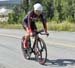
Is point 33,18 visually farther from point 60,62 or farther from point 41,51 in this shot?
point 60,62

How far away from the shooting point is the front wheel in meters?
10.1

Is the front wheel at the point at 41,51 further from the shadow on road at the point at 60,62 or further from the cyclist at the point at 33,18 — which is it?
the cyclist at the point at 33,18

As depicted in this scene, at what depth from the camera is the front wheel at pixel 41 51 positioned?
10117 mm

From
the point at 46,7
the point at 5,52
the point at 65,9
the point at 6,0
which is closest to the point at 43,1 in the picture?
the point at 46,7

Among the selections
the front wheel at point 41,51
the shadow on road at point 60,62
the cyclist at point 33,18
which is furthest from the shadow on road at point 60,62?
the cyclist at point 33,18

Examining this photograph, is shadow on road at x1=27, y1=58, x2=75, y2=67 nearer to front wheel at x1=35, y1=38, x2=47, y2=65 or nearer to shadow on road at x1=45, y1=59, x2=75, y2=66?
shadow on road at x1=45, y1=59, x2=75, y2=66

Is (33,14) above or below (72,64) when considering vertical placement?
above

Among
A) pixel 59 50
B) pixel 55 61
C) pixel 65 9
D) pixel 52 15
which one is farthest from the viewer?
pixel 52 15

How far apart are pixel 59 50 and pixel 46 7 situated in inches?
1570

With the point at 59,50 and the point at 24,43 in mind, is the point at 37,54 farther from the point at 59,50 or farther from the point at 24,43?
the point at 59,50

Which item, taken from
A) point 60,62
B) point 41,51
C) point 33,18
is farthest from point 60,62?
point 33,18

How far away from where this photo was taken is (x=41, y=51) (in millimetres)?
10188

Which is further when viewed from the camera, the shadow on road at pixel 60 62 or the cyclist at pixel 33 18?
the shadow on road at pixel 60 62

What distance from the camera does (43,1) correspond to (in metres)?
55.1
